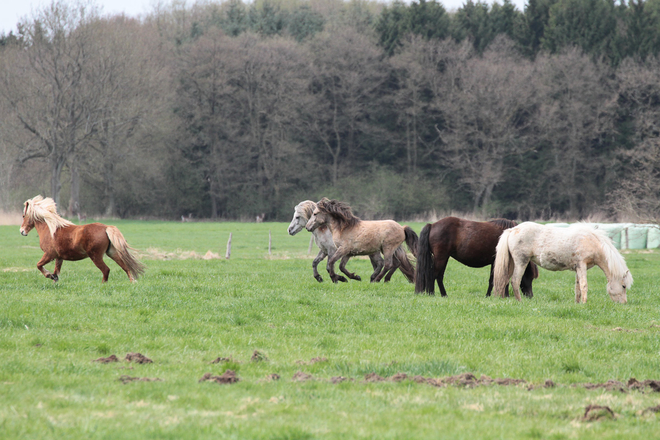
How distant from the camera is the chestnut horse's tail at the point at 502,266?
12039 millimetres

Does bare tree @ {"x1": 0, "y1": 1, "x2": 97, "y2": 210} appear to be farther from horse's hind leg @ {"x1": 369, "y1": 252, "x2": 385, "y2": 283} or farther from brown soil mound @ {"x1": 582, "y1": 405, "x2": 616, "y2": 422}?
brown soil mound @ {"x1": 582, "y1": 405, "x2": 616, "y2": 422}

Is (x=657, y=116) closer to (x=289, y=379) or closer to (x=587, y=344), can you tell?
(x=587, y=344)

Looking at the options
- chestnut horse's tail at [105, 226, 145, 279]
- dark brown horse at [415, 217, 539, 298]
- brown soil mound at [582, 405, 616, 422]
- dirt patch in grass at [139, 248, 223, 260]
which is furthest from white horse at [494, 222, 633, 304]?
dirt patch in grass at [139, 248, 223, 260]

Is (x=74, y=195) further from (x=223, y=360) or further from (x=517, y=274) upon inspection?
(x=223, y=360)

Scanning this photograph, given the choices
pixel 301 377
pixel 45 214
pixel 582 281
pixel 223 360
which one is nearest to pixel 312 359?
pixel 301 377

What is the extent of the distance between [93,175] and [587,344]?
52.4m

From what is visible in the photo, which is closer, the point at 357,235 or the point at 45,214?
the point at 45,214

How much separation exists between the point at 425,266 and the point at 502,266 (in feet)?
4.97

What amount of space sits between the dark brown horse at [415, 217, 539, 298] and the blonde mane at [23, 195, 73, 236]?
702 cm

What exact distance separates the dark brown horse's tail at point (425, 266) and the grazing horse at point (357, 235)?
5.50ft

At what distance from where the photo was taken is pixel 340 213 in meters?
14.5

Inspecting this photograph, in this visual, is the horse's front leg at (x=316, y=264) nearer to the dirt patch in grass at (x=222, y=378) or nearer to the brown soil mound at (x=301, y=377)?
the brown soil mound at (x=301, y=377)

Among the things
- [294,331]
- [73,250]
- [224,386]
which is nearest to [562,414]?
[224,386]

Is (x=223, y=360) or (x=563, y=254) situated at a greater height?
(x=563, y=254)
